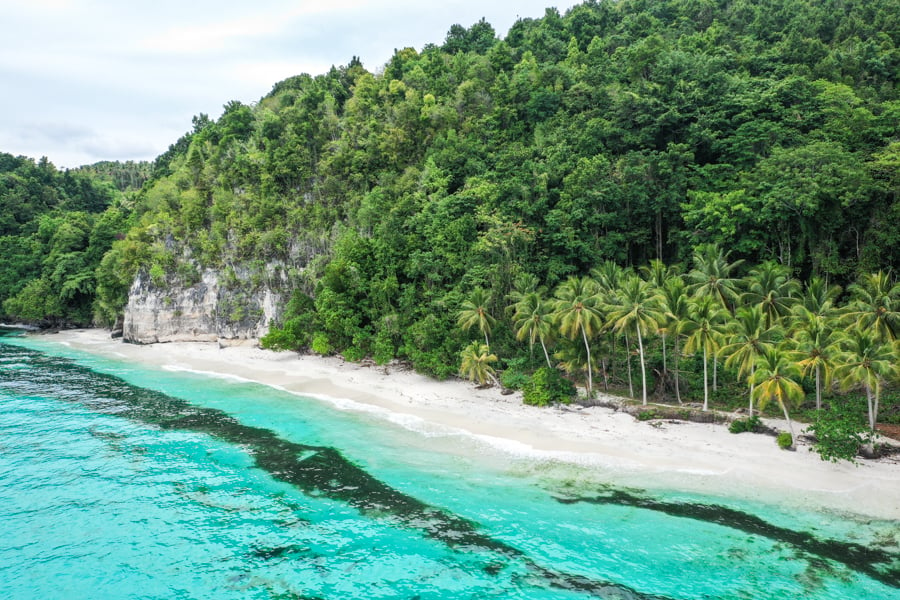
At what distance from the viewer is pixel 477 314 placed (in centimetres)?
3466

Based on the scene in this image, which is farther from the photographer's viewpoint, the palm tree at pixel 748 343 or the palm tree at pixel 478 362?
the palm tree at pixel 478 362

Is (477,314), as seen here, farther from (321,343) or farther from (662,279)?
(321,343)

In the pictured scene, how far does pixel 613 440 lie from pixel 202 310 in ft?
164

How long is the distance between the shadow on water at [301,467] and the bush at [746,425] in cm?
1340

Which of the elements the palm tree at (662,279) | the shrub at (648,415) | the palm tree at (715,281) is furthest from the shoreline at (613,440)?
the palm tree at (715,281)

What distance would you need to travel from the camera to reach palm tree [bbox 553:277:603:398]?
97.0ft

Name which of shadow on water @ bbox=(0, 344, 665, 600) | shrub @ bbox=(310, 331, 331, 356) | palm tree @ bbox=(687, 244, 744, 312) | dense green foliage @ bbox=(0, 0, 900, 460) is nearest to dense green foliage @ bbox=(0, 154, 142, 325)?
dense green foliage @ bbox=(0, 0, 900, 460)

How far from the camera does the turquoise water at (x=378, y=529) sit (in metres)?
16.0

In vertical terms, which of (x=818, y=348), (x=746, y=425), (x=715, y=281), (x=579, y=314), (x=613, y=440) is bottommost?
(x=613, y=440)

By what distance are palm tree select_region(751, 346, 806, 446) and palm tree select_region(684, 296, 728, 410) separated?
11.1 feet

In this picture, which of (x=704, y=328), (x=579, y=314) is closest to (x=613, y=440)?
(x=579, y=314)

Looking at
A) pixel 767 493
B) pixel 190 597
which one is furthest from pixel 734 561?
pixel 190 597

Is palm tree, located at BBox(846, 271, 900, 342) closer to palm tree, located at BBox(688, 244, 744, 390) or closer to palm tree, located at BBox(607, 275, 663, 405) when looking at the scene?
palm tree, located at BBox(688, 244, 744, 390)

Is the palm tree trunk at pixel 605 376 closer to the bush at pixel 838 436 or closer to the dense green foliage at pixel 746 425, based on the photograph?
the dense green foliage at pixel 746 425
